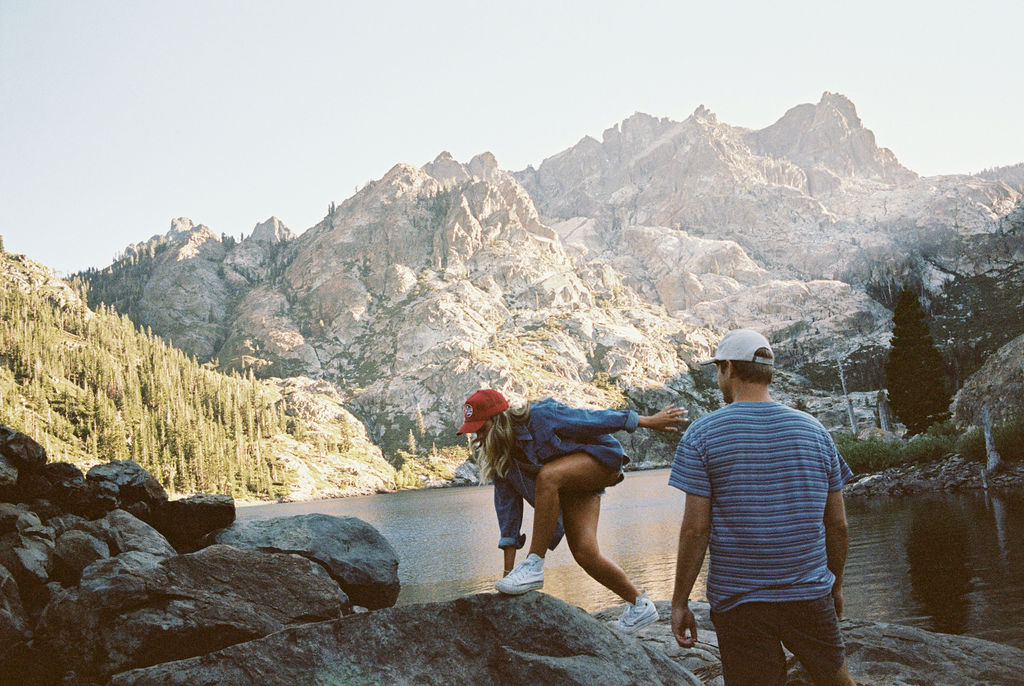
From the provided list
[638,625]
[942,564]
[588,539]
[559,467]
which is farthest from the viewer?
[942,564]

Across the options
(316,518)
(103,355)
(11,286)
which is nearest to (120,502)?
(316,518)

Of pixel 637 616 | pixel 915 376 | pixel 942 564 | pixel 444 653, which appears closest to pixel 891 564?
pixel 942 564

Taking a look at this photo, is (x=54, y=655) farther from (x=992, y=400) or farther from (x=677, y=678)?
(x=992, y=400)

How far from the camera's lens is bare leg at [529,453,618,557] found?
6151mm

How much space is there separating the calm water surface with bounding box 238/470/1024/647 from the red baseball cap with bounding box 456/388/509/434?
12.0m

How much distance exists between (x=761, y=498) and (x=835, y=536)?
0.84m

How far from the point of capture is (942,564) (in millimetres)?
20469

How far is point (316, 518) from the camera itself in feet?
60.9

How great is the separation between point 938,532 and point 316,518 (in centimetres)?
2563

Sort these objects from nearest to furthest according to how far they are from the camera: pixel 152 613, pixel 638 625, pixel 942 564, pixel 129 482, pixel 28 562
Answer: pixel 638 625
pixel 152 613
pixel 28 562
pixel 129 482
pixel 942 564

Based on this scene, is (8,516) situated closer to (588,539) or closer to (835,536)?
(588,539)

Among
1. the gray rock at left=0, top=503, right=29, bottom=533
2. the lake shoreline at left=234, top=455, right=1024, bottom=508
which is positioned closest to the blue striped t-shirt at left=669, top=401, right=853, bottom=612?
the gray rock at left=0, top=503, right=29, bottom=533

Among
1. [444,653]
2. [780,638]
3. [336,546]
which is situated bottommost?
[336,546]

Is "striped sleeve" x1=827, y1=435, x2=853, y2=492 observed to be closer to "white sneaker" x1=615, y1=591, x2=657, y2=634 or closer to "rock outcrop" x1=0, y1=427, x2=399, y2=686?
"white sneaker" x1=615, y1=591, x2=657, y2=634
